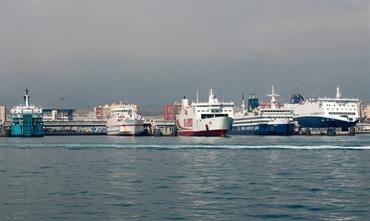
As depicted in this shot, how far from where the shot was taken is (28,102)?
15862 centimetres

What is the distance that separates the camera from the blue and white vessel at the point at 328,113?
13875 cm

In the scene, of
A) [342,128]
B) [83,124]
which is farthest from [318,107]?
[83,124]

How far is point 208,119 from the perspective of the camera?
116250mm

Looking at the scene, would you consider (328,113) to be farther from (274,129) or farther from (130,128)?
(130,128)

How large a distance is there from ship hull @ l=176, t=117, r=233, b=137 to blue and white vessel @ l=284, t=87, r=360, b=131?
30.5m

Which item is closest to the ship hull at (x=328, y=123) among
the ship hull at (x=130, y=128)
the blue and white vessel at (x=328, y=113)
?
the blue and white vessel at (x=328, y=113)

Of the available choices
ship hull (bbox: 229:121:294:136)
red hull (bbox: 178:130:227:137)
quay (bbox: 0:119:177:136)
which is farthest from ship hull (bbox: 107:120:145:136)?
quay (bbox: 0:119:177:136)

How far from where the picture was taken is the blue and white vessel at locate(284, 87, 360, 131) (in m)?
139

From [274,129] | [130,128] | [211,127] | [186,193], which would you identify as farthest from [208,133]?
[186,193]

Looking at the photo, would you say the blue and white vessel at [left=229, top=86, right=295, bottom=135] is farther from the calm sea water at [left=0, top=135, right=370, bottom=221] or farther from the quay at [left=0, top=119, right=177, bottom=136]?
the calm sea water at [left=0, top=135, right=370, bottom=221]

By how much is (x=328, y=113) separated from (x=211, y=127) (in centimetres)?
3611

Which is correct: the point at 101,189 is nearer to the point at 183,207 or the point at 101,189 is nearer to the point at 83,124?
the point at 183,207

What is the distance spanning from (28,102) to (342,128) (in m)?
72.1

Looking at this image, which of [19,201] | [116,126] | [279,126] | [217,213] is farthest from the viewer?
[116,126]
